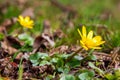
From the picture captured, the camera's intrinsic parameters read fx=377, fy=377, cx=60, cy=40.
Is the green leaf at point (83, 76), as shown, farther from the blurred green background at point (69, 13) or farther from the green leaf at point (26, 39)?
the blurred green background at point (69, 13)

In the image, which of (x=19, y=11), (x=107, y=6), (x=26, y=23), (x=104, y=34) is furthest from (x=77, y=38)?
(x=107, y=6)

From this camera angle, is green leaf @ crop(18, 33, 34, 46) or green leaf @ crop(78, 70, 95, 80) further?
green leaf @ crop(18, 33, 34, 46)

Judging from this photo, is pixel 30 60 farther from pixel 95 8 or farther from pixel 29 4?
pixel 95 8

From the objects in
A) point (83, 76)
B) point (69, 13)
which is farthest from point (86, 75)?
point (69, 13)

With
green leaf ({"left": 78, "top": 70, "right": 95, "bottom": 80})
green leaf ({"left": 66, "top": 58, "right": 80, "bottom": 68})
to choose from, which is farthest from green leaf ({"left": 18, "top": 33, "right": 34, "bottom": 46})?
green leaf ({"left": 78, "top": 70, "right": 95, "bottom": 80})

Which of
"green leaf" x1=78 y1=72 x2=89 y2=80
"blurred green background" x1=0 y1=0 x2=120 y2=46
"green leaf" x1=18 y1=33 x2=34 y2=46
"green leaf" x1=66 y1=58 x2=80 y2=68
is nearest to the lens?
"green leaf" x1=78 y1=72 x2=89 y2=80

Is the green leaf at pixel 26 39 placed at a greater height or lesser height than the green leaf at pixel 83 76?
greater

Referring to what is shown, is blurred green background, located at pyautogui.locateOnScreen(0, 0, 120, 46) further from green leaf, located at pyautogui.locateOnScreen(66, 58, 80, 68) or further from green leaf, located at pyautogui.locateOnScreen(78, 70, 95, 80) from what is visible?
green leaf, located at pyautogui.locateOnScreen(78, 70, 95, 80)

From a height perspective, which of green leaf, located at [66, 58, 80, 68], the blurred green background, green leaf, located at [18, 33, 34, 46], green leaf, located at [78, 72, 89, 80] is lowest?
green leaf, located at [78, 72, 89, 80]

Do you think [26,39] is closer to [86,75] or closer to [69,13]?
[86,75]

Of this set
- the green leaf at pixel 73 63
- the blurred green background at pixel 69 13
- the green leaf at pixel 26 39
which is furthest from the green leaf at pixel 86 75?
the blurred green background at pixel 69 13

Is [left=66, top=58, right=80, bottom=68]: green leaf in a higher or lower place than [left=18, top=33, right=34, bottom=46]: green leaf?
lower
